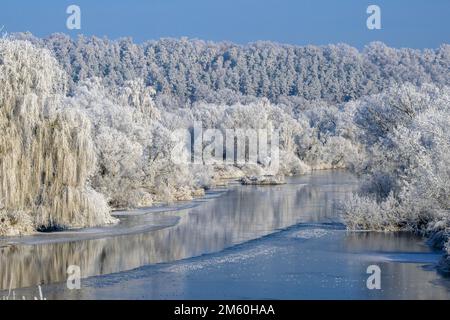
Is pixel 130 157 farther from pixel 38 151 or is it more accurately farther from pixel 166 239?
pixel 166 239

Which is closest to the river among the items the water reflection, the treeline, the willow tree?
the water reflection

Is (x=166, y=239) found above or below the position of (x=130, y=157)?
below

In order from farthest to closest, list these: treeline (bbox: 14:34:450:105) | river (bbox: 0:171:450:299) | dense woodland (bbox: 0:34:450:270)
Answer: treeline (bbox: 14:34:450:105) < dense woodland (bbox: 0:34:450:270) < river (bbox: 0:171:450:299)

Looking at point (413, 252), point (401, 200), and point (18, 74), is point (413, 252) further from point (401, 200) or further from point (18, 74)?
point (18, 74)

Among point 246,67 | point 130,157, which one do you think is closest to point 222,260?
point 130,157

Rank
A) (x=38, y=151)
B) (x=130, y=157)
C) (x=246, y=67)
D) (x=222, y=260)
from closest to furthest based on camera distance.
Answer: (x=222, y=260)
(x=38, y=151)
(x=130, y=157)
(x=246, y=67)

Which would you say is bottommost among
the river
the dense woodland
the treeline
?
the river

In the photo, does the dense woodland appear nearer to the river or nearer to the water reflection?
the river

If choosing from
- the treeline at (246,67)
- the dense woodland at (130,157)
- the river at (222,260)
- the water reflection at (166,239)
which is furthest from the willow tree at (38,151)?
the treeline at (246,67)

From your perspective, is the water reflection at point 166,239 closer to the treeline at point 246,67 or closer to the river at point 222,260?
the river at point 222,260

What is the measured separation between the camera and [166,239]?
27.1 meters

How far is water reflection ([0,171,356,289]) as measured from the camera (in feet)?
70.2

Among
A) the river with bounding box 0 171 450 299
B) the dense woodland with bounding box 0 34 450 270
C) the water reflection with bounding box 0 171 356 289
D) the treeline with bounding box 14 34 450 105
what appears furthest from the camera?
the treeline with bounding box 14 34 450 105

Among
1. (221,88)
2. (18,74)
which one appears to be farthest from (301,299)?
(221,88)
